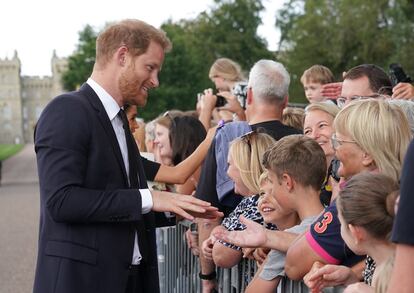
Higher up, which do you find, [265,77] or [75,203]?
[265,77]

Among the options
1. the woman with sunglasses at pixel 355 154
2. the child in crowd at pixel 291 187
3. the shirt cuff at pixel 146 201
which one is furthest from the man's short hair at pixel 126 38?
the woman with sunglasses at pixel 355 154

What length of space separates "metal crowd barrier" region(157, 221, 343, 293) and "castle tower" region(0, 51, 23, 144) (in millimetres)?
125437

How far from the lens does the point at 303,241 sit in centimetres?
300

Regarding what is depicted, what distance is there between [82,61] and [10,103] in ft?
283

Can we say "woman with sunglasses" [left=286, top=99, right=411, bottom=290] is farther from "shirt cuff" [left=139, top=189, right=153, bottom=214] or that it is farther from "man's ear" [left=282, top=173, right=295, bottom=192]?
"shirt cuff" [left=139, top=189, right=153, bottom=214]

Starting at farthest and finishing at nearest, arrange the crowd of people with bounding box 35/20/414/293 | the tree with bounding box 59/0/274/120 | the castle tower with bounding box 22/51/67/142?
the castle tower with bounding box 22/51/67/142 < the tree with bounding box 59/0/274/120 < the crowd of people with bounding box 35/20/414/293

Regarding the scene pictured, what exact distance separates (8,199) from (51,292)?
2314 centimetres

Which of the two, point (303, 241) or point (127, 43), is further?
point (127, 43)

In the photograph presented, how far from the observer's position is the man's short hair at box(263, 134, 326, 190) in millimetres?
3385

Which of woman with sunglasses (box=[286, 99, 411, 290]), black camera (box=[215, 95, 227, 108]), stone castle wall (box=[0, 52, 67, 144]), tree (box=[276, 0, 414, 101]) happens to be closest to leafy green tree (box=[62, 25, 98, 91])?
tree (box=[276, 0, 414, 101])

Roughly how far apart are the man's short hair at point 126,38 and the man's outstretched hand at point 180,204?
679 millimetres

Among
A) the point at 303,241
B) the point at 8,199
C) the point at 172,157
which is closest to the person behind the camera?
the point at 303,241

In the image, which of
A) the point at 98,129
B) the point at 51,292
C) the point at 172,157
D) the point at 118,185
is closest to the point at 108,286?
the point at 51,292

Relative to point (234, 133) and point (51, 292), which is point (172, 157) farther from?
point (51, 292)
